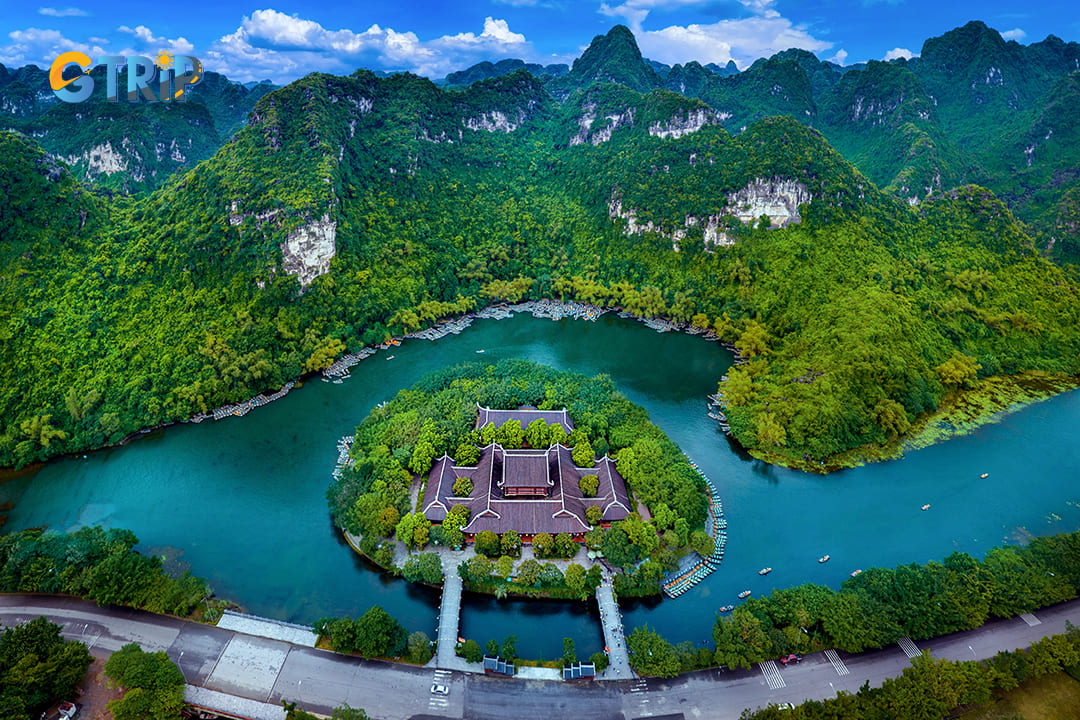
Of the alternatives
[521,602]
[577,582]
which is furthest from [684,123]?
[521,602]

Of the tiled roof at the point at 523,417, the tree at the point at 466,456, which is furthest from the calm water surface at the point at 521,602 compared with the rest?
the tiled roof at the point at 523,417

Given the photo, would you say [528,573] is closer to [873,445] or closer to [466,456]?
[466,456]

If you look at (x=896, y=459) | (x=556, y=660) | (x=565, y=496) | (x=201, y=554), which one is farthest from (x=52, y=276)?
(x=896, y=459)

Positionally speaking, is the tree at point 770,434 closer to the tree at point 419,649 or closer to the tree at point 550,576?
the tree at point 550,576

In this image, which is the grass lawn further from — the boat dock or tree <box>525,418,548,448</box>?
tree <box>525,418,548,448</box>

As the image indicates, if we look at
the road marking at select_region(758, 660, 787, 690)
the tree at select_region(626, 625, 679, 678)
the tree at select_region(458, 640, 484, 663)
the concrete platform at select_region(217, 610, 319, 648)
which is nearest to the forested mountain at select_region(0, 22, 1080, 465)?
the road marking at select_region(758, 660, 787, 690)
